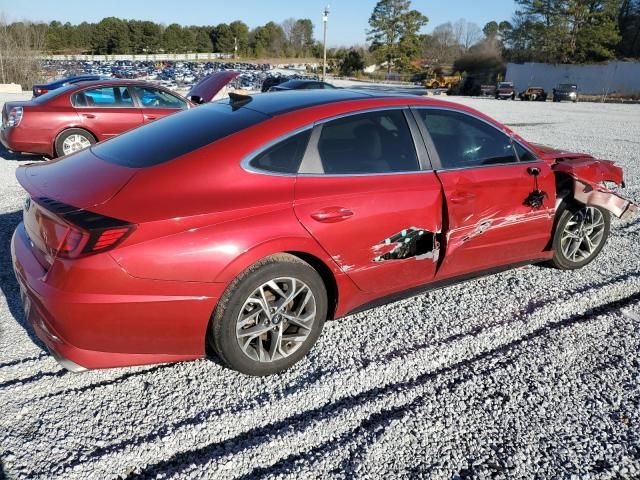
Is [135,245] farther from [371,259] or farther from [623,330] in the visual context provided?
[623,330]

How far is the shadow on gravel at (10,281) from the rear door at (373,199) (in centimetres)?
195

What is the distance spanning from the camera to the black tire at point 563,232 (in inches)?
164

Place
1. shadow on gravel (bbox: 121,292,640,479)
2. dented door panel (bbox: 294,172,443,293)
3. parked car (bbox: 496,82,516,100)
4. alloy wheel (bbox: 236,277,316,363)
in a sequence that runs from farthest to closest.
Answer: parked car (bbox: 496,82,516,100), dented door panel (bbox: 294,172,443,293), alloy wheel (bbox: 236,277,316,363), shadow on gravel (bbox: 121,292,640,479)

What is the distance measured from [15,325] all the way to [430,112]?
3.20m

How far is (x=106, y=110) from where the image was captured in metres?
8.44

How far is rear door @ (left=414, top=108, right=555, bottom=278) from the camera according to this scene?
3.41m

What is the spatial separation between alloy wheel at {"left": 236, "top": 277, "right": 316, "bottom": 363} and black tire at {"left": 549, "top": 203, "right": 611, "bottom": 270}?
2464 millimetres

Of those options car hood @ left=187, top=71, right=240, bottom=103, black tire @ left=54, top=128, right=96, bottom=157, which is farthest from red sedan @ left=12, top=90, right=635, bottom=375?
car hood @ left=187, top=71, right=240, bottom=103

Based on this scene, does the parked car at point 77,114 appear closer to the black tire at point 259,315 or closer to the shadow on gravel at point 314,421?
the black tire at point 259,315

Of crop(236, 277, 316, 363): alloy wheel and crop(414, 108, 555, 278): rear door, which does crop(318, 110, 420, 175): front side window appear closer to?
crop(414, 108, 555, 278): rear door

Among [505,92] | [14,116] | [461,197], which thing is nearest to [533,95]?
[505,92]

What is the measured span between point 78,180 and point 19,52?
29.5 meters

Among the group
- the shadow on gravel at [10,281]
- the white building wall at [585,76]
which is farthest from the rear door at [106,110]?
the white building wall at [585,76]

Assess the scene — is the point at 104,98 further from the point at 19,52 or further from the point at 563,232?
the point at 19,52
